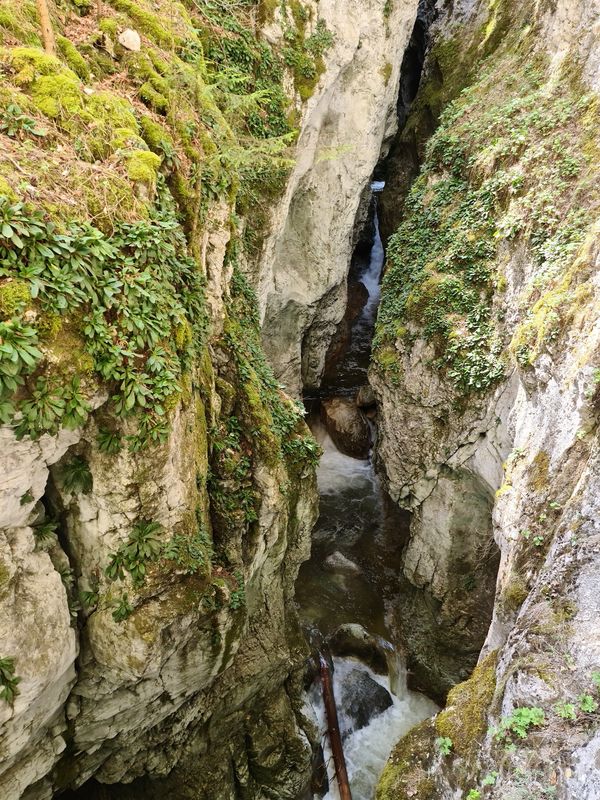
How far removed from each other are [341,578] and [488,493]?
18.6 ft

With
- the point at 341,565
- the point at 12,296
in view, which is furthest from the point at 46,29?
the point at 341,565

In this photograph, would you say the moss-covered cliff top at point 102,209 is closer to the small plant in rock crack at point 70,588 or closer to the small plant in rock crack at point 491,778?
the small plant in rock crack at point 70,588

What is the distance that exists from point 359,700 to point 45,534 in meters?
9.78

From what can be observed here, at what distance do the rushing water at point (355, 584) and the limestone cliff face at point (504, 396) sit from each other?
4.17ft

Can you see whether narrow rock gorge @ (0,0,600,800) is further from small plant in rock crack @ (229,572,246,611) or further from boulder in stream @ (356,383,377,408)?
boulder in stream @ (356,383,377,408)

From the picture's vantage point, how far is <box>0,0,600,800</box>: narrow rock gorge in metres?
4.90

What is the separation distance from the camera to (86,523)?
5719 mm

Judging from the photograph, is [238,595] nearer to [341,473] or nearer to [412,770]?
[412,770]

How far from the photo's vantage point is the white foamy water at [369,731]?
35.1 ft

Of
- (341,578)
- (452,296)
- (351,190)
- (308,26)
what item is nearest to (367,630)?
(341,578)

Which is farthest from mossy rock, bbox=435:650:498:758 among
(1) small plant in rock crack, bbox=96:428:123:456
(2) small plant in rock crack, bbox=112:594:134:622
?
(1) small plant in rock crack, bbox=96:428:123:456

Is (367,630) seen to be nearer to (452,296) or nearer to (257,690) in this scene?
(257,690)

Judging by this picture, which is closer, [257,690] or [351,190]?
[257,690]

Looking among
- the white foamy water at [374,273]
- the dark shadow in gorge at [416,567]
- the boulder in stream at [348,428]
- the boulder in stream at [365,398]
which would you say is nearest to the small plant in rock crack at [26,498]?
the dark shadow in gorge at [416,567]
